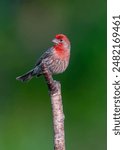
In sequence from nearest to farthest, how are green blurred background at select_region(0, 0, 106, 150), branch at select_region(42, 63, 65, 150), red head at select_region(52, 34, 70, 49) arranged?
branch at select_region(42, 63, 65, 150)
red head at select_region(52, 34, 70, 49)
green blurred background at select_region(0, 0, 106, 150)

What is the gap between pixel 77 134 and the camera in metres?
4.88

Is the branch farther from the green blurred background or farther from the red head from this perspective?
the green blurred background

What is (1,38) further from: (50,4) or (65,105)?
(65,105)

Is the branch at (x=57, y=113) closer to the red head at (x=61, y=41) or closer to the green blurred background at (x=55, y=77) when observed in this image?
the red head at (x=61, y=41)

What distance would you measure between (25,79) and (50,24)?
6.95 feet

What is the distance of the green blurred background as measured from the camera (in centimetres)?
513

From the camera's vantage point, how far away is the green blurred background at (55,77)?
5133 millimetres

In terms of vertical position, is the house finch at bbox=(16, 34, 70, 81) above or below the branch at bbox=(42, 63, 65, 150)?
above

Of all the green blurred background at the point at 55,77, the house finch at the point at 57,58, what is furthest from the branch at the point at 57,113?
the green blurred background at the point at 55,77

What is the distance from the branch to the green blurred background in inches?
81.3

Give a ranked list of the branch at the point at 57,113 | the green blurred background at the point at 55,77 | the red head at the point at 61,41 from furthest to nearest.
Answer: the green blurred background at the point at 55,77 < the red head at the point at 61,41 < the branch at the point at 57,113

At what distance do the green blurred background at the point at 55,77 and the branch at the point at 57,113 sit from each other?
2.06 m

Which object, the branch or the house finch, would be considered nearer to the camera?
the branch

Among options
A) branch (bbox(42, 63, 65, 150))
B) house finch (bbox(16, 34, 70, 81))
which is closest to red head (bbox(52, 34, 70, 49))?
house finch (bbox(16, 34, 70, 81))
